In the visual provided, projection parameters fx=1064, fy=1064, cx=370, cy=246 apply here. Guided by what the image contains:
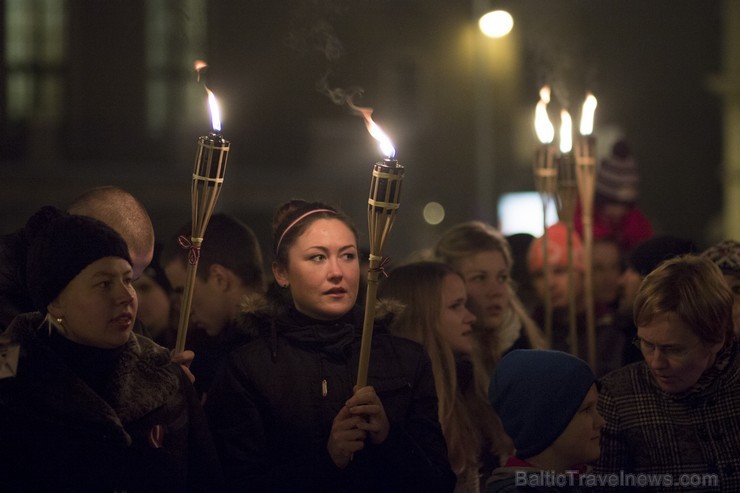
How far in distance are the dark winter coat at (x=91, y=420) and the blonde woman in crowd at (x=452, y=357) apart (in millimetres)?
1373

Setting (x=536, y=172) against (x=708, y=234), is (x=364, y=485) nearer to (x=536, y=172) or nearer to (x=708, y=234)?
(x=536, y=172)

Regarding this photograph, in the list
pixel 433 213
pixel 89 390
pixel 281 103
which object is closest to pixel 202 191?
pixel 89 390

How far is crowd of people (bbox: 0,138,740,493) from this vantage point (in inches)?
123

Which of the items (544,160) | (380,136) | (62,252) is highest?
(544,160)

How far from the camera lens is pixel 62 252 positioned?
3199mm

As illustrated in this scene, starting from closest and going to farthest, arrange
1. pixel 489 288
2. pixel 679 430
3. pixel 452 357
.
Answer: pixel 679 430
pixel 452 357
pixel 489 288

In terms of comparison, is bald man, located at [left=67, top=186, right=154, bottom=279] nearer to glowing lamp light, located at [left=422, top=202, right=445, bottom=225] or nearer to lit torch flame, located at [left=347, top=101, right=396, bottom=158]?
lit torch flame, located at [left=347, top=101, right=396, bottom=158]

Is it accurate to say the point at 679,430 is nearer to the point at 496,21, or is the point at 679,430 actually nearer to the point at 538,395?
the point at 538,395

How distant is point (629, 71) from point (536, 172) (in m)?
21.2

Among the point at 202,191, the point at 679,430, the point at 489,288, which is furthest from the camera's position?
the point at 489,288

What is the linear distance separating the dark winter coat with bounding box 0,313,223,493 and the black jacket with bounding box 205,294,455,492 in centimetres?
28

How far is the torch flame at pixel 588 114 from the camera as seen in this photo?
5.62m

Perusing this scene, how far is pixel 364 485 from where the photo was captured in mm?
3572

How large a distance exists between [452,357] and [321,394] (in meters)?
1.03
